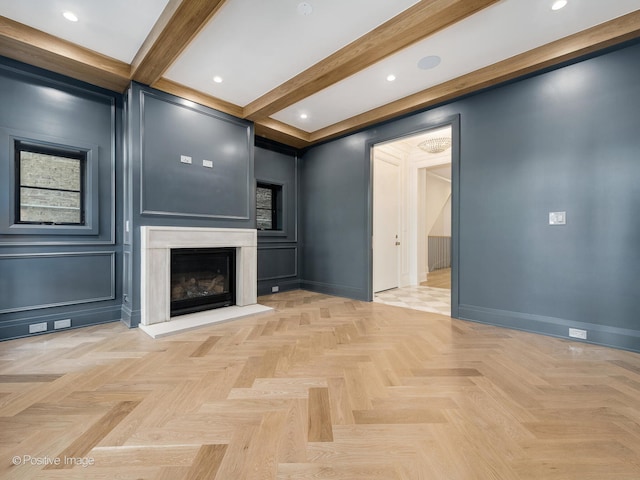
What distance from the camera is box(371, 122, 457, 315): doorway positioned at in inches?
186

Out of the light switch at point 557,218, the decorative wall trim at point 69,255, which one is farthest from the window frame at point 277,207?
the light switch at point 557,218

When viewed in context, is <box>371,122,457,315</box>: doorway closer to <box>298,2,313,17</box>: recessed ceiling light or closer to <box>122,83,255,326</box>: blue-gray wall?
<box>122,83,255,326</box>: blue-gray wall

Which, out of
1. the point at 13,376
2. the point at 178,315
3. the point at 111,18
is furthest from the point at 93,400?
the point at 111,18

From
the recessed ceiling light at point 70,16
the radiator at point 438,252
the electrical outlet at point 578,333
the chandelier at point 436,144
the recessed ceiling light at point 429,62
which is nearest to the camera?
the recessed ceiling light at point 70,16

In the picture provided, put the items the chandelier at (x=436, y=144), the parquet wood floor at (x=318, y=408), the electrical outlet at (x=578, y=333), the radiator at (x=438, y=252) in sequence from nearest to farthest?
the parquet wood floor at (x=318, y=408) < the electrical outlet at (x=578, y=333) < the chandelier at (x=436, y=144) < the radiator at (x=438, y=252)

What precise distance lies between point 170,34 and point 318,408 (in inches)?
123

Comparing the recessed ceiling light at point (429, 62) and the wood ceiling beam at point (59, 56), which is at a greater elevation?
the recessed ceiling light at point (429, 62)

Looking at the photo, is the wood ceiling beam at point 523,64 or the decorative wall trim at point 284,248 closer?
the wood ceiling beam at point 523,64

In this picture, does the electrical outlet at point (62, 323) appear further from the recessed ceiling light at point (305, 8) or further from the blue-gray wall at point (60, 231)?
→ the recessed ceiling light at point (305, 8)

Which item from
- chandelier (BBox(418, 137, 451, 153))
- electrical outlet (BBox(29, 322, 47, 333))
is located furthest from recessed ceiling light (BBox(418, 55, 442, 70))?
electrical outlet (BBox(29, 322, 47, 333))

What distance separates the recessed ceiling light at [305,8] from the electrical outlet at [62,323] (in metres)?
→ 3.85

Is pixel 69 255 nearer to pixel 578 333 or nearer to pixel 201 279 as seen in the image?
pixel 201 279

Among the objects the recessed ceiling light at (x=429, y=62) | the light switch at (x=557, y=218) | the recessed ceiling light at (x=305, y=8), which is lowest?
the light switch at (x=557, y=218)

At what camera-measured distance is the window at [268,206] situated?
5065 mm
